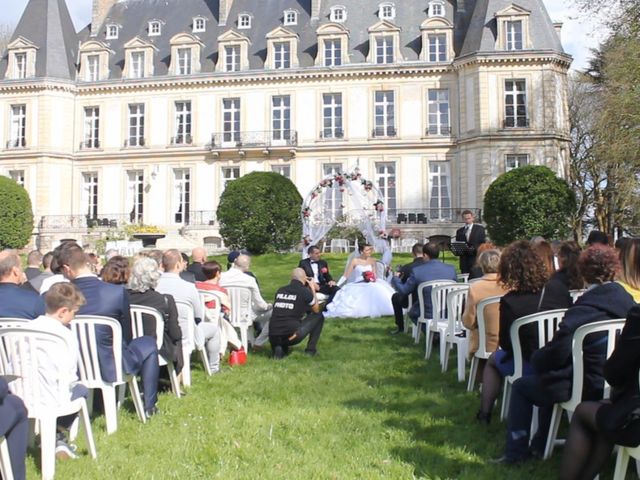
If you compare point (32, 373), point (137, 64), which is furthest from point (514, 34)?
point (32, 373)

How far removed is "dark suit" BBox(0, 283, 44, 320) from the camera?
14.2ft

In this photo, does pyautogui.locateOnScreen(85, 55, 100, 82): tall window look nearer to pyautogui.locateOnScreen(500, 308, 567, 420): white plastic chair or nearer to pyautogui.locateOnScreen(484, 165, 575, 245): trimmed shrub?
pyautogui.locateOnScreen(484, 165, 575, 245): trimmed shrub

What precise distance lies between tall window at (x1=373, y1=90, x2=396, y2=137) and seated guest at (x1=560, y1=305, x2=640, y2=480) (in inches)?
1021

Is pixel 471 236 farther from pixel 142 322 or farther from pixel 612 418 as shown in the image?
pixel 612 418

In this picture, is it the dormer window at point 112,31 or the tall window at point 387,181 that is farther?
the dormer window at point 112,31

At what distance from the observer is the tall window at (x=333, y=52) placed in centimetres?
2808

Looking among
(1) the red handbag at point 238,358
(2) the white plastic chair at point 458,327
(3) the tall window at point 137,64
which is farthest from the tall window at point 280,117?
(2) the white plastic chair at point 458,327

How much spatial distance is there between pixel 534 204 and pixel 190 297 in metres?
17.4

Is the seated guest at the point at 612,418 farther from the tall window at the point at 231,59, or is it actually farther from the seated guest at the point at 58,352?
the tall window at the point at 231,59

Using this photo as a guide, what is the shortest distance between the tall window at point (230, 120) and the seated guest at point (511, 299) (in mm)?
25922

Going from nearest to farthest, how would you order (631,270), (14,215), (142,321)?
(631,270) → (142,321) → (14,215)

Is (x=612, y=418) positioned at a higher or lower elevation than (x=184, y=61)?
lower

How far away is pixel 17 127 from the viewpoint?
29766mm

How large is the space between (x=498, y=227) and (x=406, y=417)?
59.5ft
